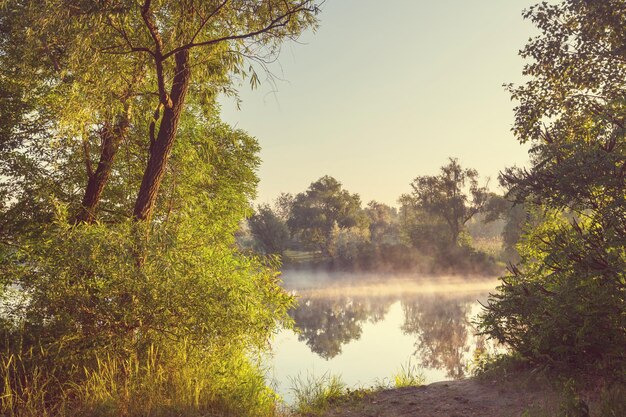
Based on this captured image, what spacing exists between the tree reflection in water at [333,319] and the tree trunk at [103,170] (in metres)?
9.10

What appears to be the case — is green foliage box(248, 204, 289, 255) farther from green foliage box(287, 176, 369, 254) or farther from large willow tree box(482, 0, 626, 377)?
large willow tree box(482, 0, 626, 377)

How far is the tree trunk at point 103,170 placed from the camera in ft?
36.2

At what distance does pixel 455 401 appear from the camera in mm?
8789

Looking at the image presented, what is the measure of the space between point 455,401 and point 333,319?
1643 centimetres

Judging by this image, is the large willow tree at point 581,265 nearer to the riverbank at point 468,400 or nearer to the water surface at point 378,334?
the riverbank at point 468,400

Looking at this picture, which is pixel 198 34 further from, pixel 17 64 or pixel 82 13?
pixel 17 64

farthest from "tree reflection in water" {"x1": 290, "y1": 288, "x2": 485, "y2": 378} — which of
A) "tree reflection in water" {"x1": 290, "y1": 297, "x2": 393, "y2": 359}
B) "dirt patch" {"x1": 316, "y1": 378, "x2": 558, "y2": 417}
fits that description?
"dirt patch" {"x1": 316, "y1": 378, "x2": 558, "y2": 417}

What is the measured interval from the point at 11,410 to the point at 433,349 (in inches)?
566

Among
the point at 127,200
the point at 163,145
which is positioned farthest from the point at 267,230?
the point at 163,145

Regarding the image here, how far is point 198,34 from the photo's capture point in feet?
31.7

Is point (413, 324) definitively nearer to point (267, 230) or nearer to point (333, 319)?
point (333, 319)

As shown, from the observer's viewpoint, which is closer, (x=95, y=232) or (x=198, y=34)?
(x=95, y=232)

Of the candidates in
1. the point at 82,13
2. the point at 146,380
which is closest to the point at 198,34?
the point at 82,13

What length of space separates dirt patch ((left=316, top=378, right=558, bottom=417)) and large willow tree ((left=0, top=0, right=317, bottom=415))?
2.32 m
